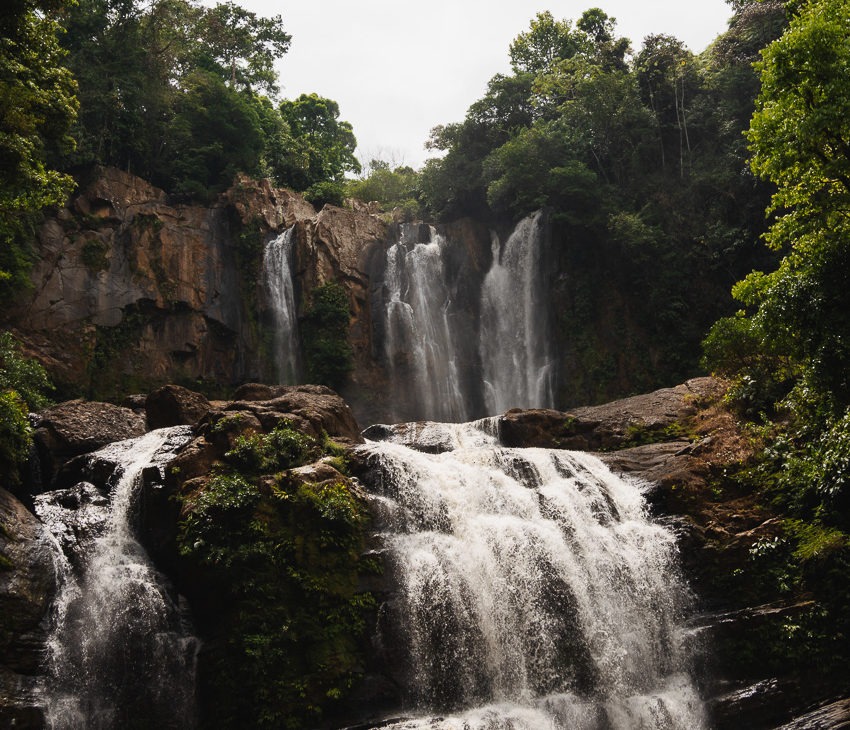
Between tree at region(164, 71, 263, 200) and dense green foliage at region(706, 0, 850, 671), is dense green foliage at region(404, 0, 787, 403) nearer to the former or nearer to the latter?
tree at region(164, 71, 263, 200)

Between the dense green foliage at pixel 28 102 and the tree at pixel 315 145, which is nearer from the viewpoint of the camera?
the dense green foliage at pixel 28 102

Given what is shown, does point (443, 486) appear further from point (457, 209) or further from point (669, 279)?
point (457, 209)

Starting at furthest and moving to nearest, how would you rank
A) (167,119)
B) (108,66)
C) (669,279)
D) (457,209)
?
(457,209) → (167,119) → (108,66) → (669,279)

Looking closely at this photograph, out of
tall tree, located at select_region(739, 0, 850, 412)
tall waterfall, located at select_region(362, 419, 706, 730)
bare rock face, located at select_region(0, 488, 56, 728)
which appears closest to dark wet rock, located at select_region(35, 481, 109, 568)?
bare rock face, located at select_region(0, 488, 56, 728)

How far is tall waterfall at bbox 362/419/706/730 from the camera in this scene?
37.0ft

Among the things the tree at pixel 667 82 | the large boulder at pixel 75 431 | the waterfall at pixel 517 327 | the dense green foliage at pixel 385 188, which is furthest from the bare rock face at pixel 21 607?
the dense green foliage at pixel 385 188

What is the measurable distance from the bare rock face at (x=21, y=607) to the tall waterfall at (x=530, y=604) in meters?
5.51

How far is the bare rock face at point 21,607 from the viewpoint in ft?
33.0

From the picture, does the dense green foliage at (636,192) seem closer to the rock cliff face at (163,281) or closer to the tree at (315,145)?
the tree at (315,145)

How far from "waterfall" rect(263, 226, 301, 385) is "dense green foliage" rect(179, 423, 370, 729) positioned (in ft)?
48.9

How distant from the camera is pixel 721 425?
16.6m

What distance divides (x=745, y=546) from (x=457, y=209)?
26955 millimetres

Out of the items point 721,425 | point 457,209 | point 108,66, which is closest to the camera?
point 721,425

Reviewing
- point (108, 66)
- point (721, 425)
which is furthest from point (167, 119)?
point (721, 425)
